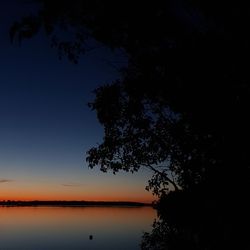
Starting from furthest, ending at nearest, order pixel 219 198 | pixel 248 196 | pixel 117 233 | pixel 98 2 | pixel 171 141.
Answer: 1. pixel 117 233
2. pixel 171 141
3. pixel 219 198
4. pixel 248 196
5. pixel 98 2

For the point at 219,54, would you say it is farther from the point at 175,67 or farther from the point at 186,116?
the point at 186,116

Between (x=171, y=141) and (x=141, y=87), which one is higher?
(x=141, y=87)

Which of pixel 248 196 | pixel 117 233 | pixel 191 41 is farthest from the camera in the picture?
pixel 117 233

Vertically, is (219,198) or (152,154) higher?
(152,154)

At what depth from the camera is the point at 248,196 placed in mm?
16547

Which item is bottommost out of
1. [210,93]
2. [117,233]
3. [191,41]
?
[117,233]

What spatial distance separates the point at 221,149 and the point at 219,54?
4.24 m

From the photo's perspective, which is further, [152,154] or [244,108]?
[152,154]

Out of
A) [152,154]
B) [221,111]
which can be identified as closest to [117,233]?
[152,154]

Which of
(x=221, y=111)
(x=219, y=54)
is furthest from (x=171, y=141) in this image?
(x=219, y=54)

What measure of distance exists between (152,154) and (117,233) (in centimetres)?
7327

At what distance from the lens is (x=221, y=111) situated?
15430 millimetres

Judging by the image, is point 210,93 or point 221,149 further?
point 221,149

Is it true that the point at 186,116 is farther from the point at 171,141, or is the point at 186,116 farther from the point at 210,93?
the point at 171,141
